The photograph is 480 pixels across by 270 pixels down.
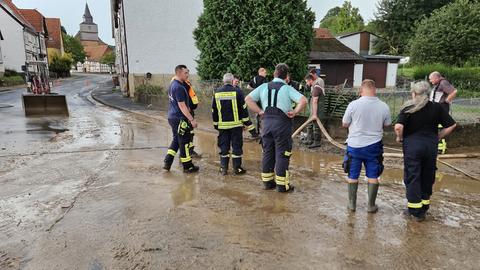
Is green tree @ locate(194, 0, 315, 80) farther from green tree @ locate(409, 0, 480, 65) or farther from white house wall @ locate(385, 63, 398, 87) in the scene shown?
white house wall @ locate(385, 63, 398, 87)

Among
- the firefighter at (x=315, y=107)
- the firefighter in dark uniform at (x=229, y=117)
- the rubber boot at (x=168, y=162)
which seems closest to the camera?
the firefighter in dark uniform at (x=229, y=117)

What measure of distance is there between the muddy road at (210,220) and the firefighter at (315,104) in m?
1.22

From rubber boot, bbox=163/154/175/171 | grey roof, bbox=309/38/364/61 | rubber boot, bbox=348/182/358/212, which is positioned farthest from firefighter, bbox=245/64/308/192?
grey roof, bbox=309/38/364/61

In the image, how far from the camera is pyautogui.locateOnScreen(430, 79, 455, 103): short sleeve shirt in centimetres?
695

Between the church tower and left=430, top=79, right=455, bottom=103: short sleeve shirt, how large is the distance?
130 meters

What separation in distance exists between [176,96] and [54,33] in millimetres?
74647

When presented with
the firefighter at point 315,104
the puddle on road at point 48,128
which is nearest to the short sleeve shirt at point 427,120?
the firefighter at point 315,104

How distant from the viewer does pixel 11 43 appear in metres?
42.0

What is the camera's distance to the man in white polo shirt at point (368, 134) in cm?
434

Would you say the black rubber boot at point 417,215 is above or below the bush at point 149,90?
below

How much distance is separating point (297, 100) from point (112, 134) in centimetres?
679

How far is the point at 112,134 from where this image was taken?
1022cm

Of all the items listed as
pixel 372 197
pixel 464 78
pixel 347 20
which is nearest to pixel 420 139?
pixel 372 197

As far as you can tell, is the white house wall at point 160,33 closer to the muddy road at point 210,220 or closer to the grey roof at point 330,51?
the grey roof at point 330,51
